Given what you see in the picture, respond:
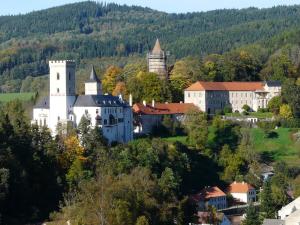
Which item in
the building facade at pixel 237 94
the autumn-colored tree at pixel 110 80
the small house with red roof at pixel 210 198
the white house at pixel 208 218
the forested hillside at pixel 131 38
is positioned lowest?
the white house at pixel 208 218

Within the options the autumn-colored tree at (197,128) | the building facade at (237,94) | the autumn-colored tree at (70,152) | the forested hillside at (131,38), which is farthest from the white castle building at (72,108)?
the forested hillside at (131,38)

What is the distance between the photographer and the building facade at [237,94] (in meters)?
79.5

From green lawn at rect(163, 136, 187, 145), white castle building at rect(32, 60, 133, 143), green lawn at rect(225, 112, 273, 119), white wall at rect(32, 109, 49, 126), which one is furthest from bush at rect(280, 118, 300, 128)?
white wall at rect(32, 109, 49, 126)

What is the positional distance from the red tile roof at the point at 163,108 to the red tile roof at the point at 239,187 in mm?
10215

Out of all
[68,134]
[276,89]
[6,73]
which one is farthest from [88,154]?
[6,73]

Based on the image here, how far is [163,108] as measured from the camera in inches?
2918

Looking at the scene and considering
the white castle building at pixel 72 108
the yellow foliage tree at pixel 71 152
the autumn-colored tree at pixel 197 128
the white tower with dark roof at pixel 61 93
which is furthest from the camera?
the autumn-colored tree at pixel 197 128

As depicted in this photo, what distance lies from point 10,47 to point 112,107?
10473cm

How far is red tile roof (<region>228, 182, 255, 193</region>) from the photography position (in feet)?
210

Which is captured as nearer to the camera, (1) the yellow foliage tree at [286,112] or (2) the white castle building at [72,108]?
(2) the white castle building at [72,108]

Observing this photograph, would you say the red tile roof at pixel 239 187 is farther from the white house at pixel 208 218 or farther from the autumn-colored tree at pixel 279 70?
the autumn-colored tree at pixel 279 70

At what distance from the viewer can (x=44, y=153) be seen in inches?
2304

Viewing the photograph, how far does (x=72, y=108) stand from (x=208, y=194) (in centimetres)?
1106

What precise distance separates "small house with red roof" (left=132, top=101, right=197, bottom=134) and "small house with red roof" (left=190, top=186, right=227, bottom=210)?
10038 millimetres
